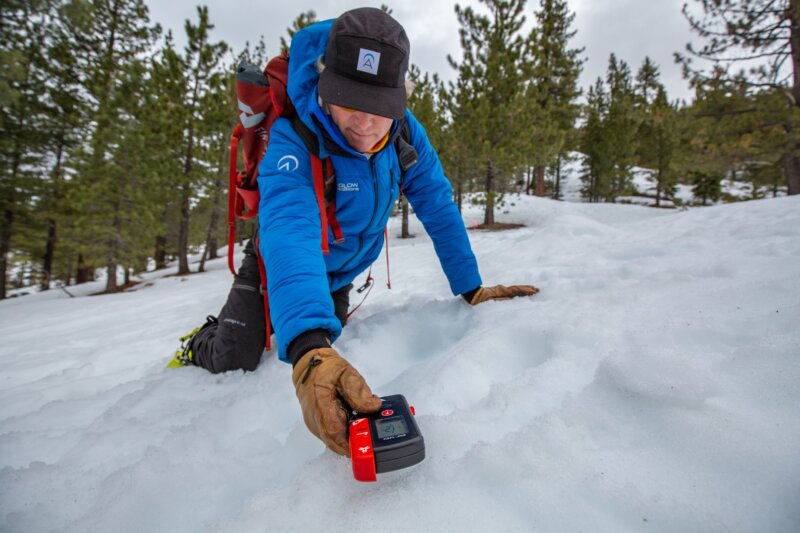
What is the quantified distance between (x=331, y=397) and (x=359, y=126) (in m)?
1.15

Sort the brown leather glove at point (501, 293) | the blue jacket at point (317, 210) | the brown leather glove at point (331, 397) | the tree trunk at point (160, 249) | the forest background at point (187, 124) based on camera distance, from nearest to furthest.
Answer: the brown leather glove at point (331, 397) < the blue jacket at point (317, 210) < the brown leather glove at point (501, 293) < the forest background at point (187, 124) < the tree trunk at point (160, 249)

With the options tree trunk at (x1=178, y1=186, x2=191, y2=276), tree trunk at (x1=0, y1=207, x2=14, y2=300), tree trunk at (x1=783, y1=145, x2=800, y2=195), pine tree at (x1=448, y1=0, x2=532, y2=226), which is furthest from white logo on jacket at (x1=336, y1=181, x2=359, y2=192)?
tree trunk at (x1=0, y1=207, x2=14, y2=300)

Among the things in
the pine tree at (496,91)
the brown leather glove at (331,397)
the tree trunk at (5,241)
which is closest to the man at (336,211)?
the brown leather glove at (331,397)

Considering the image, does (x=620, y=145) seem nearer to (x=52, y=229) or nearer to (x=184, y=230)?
(x=184, y=230)

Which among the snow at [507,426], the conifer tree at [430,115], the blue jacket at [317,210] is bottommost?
the snow at [507,426]

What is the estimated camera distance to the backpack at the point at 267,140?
163 cm

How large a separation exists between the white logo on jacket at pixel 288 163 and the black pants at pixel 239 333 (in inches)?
37.5

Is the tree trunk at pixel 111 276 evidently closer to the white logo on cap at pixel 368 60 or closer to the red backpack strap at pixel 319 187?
the red backpack strap at pixel 319 187

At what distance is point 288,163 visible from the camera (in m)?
1.56

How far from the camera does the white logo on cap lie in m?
1.40

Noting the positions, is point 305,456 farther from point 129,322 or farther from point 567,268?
point 129,322

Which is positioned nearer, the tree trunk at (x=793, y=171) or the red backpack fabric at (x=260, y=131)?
the red backpack fabric at (x=260, y=131)

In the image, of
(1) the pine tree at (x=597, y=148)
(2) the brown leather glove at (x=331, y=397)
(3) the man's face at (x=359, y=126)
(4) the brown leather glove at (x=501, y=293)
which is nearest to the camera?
(2) the brown leather glove at (x=331, y=397)

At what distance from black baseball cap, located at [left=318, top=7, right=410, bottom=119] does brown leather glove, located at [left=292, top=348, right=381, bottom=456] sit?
3.39 feet
